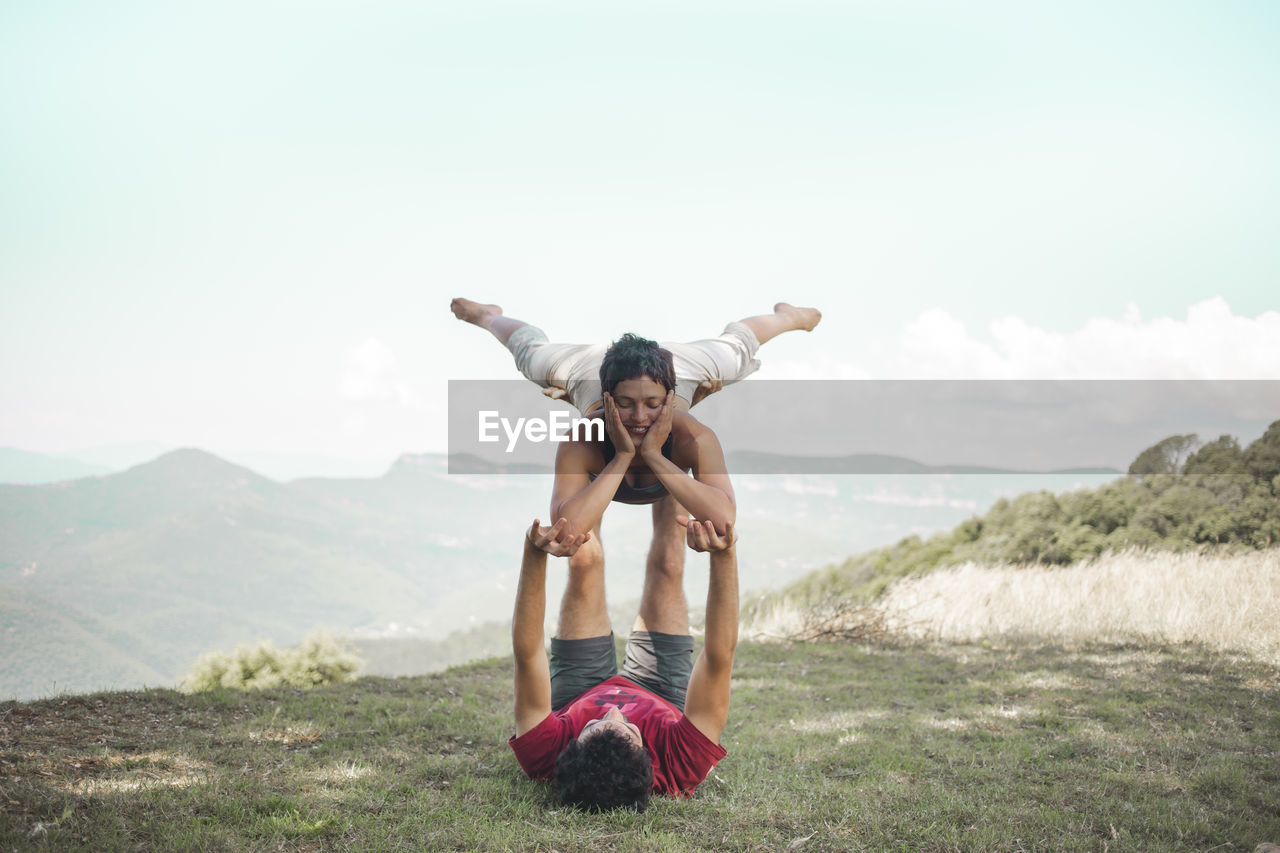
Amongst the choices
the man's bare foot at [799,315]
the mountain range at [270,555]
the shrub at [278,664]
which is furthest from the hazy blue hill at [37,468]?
the man's bare foot at [799,315]

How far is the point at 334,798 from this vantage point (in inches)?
142

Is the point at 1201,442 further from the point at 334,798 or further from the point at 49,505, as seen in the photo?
the point at 49,505

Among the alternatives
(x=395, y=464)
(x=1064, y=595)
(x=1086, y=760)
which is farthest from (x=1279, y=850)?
(x=395, y=464)

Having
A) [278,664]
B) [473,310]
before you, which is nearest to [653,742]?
[473,310]

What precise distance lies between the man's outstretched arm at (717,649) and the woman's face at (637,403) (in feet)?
1.92

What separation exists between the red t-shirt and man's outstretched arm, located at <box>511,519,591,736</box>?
0.09 metres

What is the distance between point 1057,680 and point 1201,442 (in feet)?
37.9

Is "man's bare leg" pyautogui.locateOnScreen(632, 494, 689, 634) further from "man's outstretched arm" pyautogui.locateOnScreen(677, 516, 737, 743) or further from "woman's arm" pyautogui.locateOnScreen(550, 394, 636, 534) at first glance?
"man's outstretched arm" pyautogui.locateOnScreen(677, 516, 737, 743)

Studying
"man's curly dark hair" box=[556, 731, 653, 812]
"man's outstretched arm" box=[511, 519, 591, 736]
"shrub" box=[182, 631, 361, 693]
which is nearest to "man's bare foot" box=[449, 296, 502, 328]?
"man's outstretched arm" box=[511, 519, 591, 736]

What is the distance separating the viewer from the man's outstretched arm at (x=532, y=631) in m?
3.23

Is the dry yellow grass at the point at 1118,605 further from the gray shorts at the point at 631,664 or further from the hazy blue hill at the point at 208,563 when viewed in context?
the hazy blue hill at the point at 208,563

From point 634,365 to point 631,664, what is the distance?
68.5 inches

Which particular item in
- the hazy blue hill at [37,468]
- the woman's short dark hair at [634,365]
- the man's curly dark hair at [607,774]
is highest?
the woman's short dark hair at [634,365]

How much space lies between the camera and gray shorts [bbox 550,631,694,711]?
4137 mm
